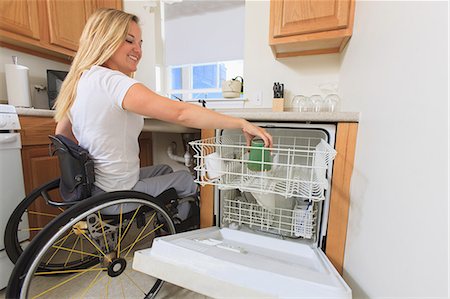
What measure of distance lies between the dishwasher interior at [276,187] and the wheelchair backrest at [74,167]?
40 centimetres

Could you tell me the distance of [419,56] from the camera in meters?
0.43

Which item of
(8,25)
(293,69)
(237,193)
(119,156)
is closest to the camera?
(119,156)

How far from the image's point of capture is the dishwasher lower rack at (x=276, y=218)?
2.84 ft

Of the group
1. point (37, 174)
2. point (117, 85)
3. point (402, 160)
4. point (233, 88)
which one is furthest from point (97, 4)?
point (402, 160)

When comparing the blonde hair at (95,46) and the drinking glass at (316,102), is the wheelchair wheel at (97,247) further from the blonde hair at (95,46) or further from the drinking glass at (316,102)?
the drinking glass at (316,102)

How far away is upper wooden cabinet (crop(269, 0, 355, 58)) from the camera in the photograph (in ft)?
3.58

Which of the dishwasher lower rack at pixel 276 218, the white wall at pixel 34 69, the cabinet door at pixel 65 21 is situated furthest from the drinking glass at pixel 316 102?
the white wall at pixel 34 69

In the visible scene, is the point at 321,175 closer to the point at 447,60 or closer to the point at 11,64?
the point at 447,60

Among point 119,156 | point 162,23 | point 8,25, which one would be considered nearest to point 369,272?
point 119,156

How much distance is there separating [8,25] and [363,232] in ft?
7.50

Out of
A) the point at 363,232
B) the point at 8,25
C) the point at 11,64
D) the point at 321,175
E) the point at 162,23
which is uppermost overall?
the point at 162,23

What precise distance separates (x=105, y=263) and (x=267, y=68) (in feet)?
5.20

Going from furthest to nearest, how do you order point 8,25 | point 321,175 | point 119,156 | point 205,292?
point 8,25 → point 119,156 → point 321,175 → point 205,292

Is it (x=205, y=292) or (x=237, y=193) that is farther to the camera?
(x=237, y=193)
